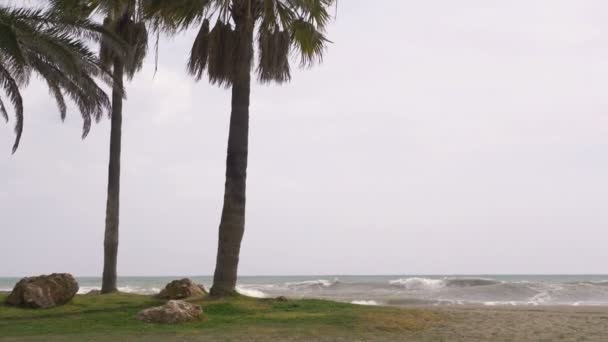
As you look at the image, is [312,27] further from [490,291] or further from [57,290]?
[490,291]

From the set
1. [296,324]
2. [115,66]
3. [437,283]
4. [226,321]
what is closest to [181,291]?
[226,321]

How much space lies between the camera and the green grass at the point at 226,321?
1202 centimetres

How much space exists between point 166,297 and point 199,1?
7.21 metres

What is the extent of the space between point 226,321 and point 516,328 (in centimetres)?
559

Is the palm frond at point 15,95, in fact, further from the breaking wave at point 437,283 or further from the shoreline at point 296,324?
the breaking wave at point 437,283

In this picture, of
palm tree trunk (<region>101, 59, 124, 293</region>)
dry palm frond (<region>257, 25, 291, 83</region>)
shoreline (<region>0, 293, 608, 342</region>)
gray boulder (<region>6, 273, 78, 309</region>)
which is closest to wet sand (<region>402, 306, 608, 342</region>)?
shoreline (<region>0, 293, 608, 342</region>)

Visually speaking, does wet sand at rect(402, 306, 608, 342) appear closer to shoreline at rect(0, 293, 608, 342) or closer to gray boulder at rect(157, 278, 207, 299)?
shoreline at rect(0, 293, 608, 342)

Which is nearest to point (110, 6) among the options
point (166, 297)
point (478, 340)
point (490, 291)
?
point (166, 297)

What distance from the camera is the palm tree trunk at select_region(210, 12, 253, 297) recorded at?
16.4 metres

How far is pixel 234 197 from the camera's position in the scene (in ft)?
54.0

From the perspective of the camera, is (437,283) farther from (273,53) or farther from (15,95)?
(15,95)

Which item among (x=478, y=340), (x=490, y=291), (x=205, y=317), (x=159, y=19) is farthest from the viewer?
(x=490, y=291)

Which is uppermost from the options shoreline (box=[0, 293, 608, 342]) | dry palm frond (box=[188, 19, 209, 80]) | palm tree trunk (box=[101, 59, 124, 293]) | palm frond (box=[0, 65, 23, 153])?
dry palm frond (box=[188, 19, 209, 80])

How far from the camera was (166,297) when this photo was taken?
55.9 feet
